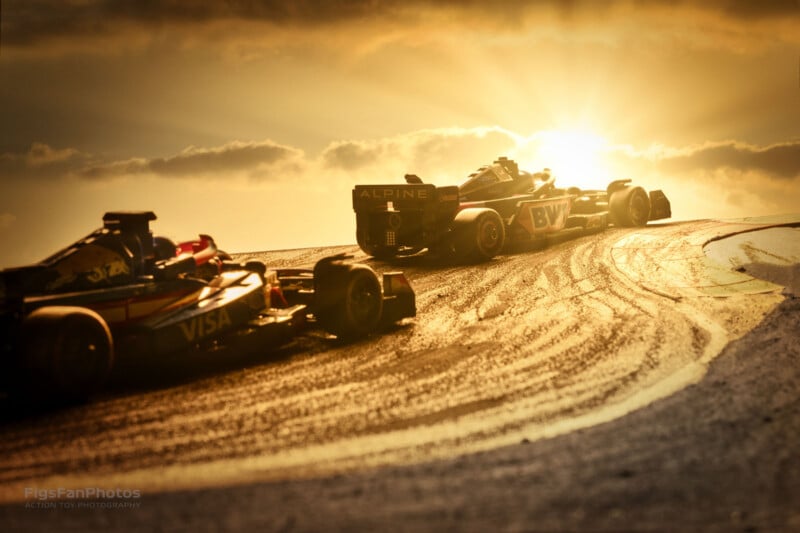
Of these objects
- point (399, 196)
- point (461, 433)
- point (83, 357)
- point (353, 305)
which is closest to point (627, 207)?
point (399, 196)

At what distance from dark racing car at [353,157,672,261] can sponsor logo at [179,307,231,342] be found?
734cm

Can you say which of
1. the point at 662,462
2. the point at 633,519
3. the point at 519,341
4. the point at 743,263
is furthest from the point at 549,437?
the point at 743,263

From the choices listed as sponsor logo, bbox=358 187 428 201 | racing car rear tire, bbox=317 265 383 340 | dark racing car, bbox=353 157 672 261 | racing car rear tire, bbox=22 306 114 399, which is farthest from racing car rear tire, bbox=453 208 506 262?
racing car rear tire, bbox=22 306 114 399

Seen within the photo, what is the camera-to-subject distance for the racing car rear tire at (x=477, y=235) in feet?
47.9

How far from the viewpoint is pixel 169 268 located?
7637 mm

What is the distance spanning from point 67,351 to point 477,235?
9391 mm

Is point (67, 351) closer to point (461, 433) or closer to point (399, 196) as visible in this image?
point (461, 433)

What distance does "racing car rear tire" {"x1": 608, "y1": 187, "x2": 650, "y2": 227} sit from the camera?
19109 millimetres

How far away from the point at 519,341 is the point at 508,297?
109 inches

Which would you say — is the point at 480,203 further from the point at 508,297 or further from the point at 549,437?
the point at 549,437

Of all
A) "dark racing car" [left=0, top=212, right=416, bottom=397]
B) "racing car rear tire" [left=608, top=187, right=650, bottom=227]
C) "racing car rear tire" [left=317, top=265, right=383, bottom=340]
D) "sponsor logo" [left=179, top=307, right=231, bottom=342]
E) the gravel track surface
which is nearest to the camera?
the gravel track surface

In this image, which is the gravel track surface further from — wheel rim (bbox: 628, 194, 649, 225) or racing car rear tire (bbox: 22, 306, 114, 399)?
wheel rim (bbox: 628, 194, 649, 225)

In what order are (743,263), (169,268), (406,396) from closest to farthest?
(406,396) < (169,268) < (743,263)

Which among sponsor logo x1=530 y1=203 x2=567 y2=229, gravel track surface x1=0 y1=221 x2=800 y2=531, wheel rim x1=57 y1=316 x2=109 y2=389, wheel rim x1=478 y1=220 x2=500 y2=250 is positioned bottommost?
gravel track surface x1=0 y1=221 x2=800 y2=531
